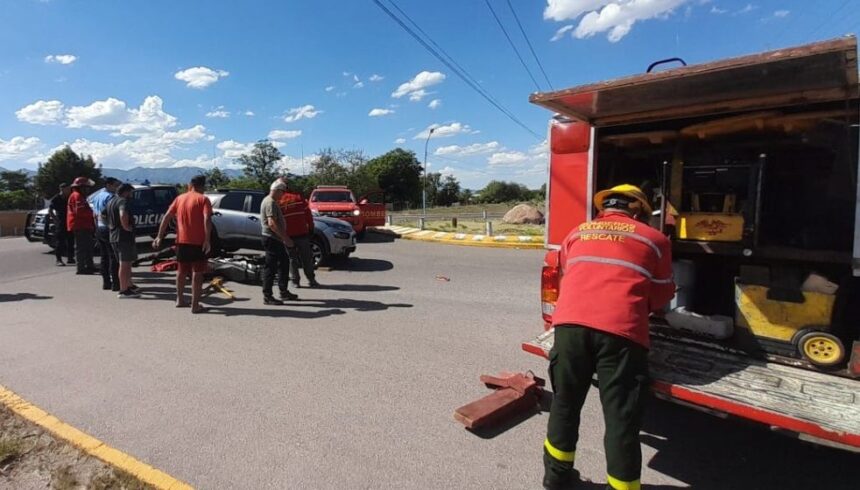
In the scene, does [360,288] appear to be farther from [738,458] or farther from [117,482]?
[738,458]

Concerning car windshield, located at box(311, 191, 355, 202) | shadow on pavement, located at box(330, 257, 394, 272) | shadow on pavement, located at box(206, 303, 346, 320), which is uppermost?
car windshield, located at box(311, 191, 355, 202)

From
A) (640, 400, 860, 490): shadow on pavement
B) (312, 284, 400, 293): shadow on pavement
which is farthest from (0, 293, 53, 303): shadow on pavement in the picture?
(640, 400, 860, 490): shadow on pavement

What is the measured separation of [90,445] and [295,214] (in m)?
5.14

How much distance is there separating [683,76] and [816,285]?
1.68 meters

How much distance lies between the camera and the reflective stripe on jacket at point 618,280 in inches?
102

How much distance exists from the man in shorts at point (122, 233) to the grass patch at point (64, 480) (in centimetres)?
510

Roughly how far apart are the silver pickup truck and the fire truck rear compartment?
6855 millimetres

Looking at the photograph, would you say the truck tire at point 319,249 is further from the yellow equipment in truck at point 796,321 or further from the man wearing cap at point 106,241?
the yellow equipment in truck at point 796,321

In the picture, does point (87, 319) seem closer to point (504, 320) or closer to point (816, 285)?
point (504, 320)

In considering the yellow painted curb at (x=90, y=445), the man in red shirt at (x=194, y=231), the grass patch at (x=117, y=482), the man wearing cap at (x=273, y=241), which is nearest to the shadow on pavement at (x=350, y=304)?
the man wearing cap at (x=273, y=241)

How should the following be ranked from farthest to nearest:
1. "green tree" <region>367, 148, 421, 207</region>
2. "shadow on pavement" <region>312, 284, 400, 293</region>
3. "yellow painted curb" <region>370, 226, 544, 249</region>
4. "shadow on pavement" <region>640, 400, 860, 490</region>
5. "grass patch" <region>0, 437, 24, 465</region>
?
"green tree" <region>367, 148, 421, 207</region>
"yellow painted curb" <region>370, 226, 544, 249</region>
"shadow on pavement" <region>312, 284, 400, 293</region>
"grass patch" <region>0, 437, 24, 465</region>
"shadow on pavement" <region>640, 400, 860, 490</region>

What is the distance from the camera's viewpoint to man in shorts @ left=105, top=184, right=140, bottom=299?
7.18 m

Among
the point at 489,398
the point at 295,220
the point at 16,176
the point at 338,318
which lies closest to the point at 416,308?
the point at 338,318

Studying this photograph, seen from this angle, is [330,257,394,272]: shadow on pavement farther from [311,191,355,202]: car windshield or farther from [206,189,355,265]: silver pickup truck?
[311,191,355,202]: car windshield
